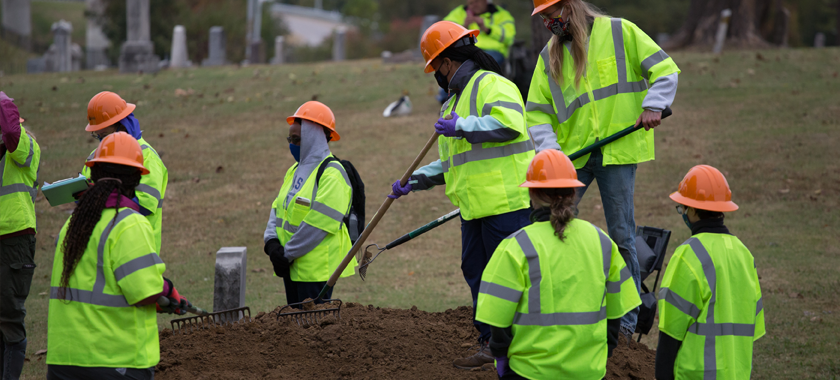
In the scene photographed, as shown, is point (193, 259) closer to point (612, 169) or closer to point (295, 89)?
point (612, 169)

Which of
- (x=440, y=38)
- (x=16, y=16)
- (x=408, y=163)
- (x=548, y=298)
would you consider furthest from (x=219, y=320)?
(x=16, y=16)

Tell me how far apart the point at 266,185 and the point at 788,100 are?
9535 mm

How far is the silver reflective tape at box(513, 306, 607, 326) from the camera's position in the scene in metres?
3.13

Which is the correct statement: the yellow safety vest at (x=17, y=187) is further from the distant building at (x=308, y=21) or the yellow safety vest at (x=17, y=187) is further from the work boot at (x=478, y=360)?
the distant building at (x=308, y=21)

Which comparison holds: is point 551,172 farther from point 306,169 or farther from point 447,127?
point 306,169

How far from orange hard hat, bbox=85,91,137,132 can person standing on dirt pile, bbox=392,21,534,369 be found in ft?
7.17

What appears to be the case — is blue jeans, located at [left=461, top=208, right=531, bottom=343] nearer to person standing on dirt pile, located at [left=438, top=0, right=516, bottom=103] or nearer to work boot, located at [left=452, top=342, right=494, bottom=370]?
work boot, located at [left=452, top=342, right=494, bottom=370]

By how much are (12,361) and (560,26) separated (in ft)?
14.7

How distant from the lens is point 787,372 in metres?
5.19

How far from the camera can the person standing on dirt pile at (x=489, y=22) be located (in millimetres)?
11602

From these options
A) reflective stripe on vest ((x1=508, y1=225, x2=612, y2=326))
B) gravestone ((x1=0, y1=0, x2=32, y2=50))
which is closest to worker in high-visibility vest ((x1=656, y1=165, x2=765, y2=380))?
reflective stripe on vest ((x1=508, y1=225, x2=612, y2=326))

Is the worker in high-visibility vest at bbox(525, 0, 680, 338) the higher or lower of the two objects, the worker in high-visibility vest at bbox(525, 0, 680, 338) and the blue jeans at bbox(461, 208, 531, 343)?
the higher

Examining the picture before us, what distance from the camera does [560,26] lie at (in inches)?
182

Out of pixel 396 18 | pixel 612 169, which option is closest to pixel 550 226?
pixel 612 169
